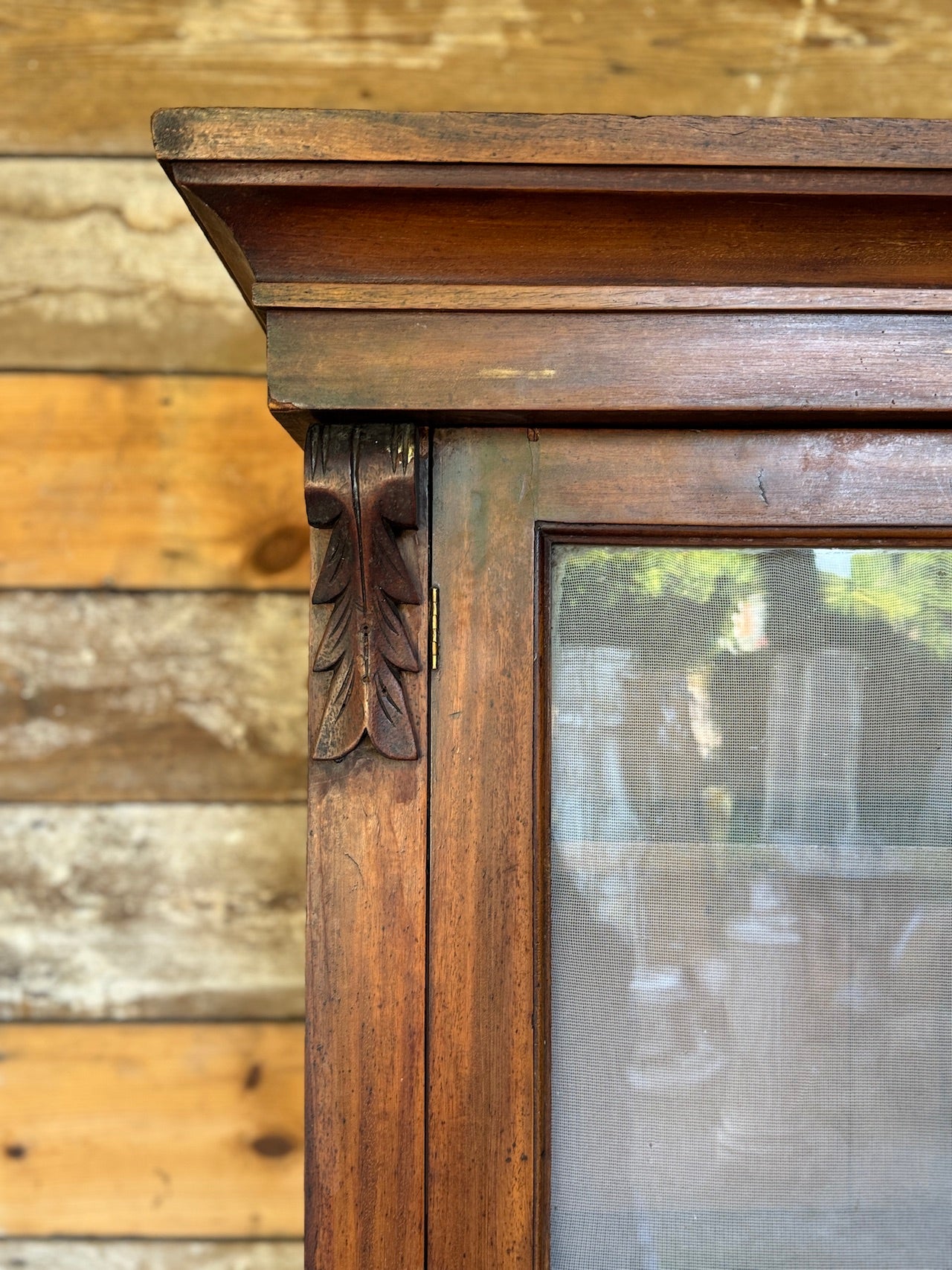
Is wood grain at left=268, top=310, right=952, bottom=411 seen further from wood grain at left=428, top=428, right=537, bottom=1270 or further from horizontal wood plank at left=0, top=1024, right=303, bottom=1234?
horizontal wood plank at left=0, top=1024, right=303, bottom=1234

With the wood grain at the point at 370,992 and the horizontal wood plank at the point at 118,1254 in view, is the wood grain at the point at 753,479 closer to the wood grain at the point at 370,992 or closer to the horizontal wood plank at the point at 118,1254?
the wood grain at the point at 370,992

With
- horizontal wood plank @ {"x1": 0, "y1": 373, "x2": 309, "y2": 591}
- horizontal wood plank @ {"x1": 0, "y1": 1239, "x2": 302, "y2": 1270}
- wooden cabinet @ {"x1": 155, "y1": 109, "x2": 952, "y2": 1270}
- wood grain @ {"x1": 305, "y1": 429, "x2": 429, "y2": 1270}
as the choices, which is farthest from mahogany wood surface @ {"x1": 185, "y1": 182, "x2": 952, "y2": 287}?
horizontal wood plank @ {"x1": 0, "y1": 1239, "x2": 302, "y2": 1270}

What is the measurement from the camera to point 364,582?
0.54 meters

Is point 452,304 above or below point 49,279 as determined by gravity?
below

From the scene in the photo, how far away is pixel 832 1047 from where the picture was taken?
0.54m

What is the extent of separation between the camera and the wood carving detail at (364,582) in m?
0.53

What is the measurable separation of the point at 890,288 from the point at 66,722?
762 mm

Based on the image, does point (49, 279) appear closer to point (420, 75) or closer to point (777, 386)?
point (420, 75)

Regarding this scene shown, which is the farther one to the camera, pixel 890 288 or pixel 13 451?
pixel 13 451

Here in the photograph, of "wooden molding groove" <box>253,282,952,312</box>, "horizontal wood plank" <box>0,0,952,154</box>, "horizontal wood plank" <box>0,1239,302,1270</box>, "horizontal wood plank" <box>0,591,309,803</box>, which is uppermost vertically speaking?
"horizontal wood plank" <box>0,0,952,154</box>

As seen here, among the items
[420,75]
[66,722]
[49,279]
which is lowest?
[66,722]

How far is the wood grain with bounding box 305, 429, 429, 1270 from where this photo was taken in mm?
530

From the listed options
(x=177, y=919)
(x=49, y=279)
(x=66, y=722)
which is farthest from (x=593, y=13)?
(x=177, y=919)

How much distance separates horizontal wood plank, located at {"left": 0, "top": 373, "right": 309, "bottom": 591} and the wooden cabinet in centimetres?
39
